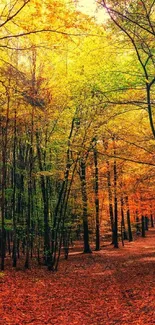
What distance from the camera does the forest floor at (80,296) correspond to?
22.9 feet

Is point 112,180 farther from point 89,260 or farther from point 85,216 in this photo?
point 89,260

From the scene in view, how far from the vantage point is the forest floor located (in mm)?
6988

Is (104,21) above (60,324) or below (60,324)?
above

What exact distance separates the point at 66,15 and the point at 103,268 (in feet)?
40.3

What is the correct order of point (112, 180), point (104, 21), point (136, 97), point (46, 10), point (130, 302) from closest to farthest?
1. point (46, 10)
2. point (104, 21)
3. point (130, 302)
4. point (136, 97)
5. point (112, 180)

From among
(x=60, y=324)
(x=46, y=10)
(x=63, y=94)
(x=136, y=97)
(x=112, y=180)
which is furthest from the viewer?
(x=112, y=180)

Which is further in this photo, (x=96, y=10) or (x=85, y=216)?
(x=85, y=216)

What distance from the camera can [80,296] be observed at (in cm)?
942

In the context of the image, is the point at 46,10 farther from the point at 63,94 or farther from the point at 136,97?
the point at 63,94

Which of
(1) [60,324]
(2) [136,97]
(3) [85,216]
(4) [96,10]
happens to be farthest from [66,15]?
(3) [85,216]

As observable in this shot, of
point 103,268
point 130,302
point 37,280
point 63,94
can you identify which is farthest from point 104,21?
point 103,268

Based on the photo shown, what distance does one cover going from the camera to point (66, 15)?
5.38 metres

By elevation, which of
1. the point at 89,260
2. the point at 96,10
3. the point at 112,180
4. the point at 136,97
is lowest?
the point at 89,260

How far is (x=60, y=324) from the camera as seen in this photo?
22.1 ft
